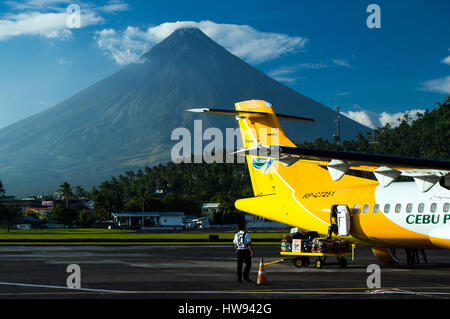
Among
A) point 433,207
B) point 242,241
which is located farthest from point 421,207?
point 242,241

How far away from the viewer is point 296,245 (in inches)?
909

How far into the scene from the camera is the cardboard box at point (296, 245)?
22.9 metres

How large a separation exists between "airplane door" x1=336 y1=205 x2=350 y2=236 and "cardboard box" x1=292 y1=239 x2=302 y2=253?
1.67 meters

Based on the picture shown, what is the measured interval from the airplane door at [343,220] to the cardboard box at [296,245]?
167 cm

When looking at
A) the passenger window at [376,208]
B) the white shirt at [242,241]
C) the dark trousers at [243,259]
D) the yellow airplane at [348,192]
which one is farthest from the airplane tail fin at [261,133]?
the dark trousers at [243,259]

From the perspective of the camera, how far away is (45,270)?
21.0 m

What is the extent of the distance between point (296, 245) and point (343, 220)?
214 centimetres

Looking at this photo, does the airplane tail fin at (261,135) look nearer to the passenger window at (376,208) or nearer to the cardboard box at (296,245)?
the cardboard box at (296,245)

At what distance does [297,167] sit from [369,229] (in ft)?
16.0

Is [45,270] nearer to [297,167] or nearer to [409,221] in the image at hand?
[297,167]

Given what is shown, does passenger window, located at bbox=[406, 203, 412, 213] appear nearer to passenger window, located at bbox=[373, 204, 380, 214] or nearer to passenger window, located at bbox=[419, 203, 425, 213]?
passenger window, located at bbox=[419, 203, 425, 213]

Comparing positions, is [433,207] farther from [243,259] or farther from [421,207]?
[243,259]

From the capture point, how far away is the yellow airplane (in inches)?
636
